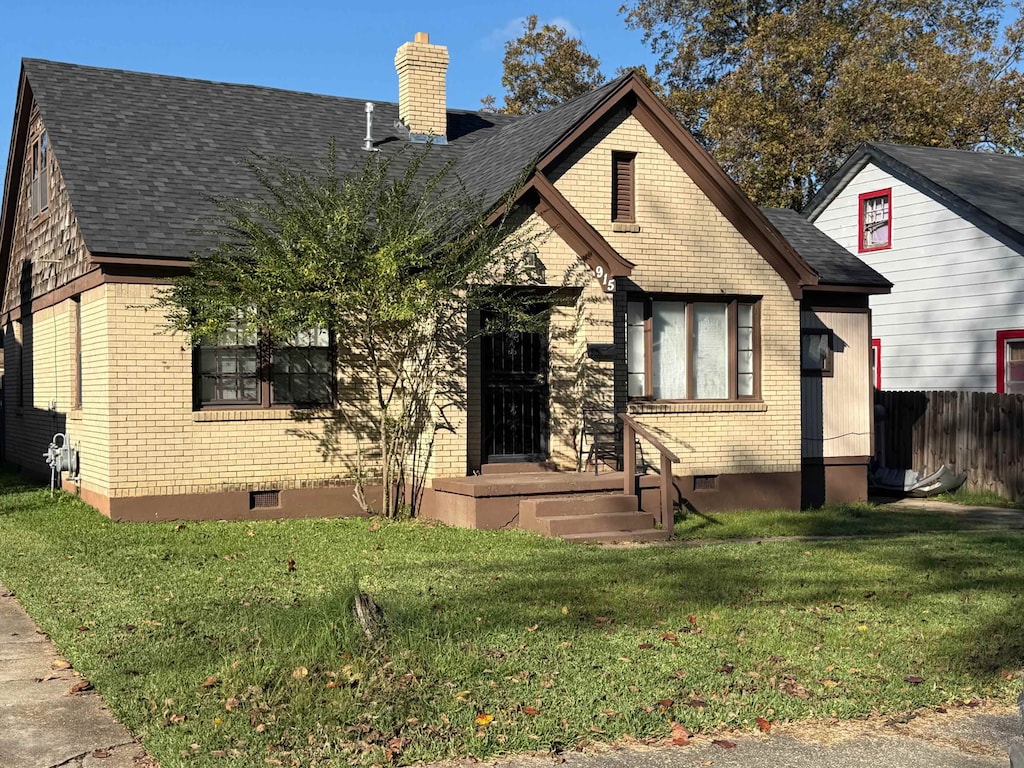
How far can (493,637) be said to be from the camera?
796 cm

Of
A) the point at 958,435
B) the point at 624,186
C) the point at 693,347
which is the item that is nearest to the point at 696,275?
the point at 693,347

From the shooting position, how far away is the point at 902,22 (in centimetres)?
3600

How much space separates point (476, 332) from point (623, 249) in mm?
2611

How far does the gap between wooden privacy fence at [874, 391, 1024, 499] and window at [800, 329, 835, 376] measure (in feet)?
9.91

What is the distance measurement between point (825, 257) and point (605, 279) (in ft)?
18.4

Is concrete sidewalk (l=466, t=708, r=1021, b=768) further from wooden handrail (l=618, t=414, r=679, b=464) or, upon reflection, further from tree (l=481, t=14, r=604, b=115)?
tree (l=481, t=14, r=604, b=115)

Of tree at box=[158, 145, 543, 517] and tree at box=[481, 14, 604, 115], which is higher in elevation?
tree at box=[481, 14, 604, 115]

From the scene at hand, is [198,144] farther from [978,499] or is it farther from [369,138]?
[978,499]

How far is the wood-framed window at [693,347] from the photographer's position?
52.6 ft

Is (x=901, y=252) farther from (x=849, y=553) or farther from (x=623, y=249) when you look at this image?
(x=849, y=553)

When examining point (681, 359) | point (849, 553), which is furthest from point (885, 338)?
point (849, 553)

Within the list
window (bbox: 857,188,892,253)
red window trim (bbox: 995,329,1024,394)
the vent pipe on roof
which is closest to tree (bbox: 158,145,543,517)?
the vent pipe on roof

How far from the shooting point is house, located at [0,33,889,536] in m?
14.3

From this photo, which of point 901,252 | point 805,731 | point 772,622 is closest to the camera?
point 805,731
